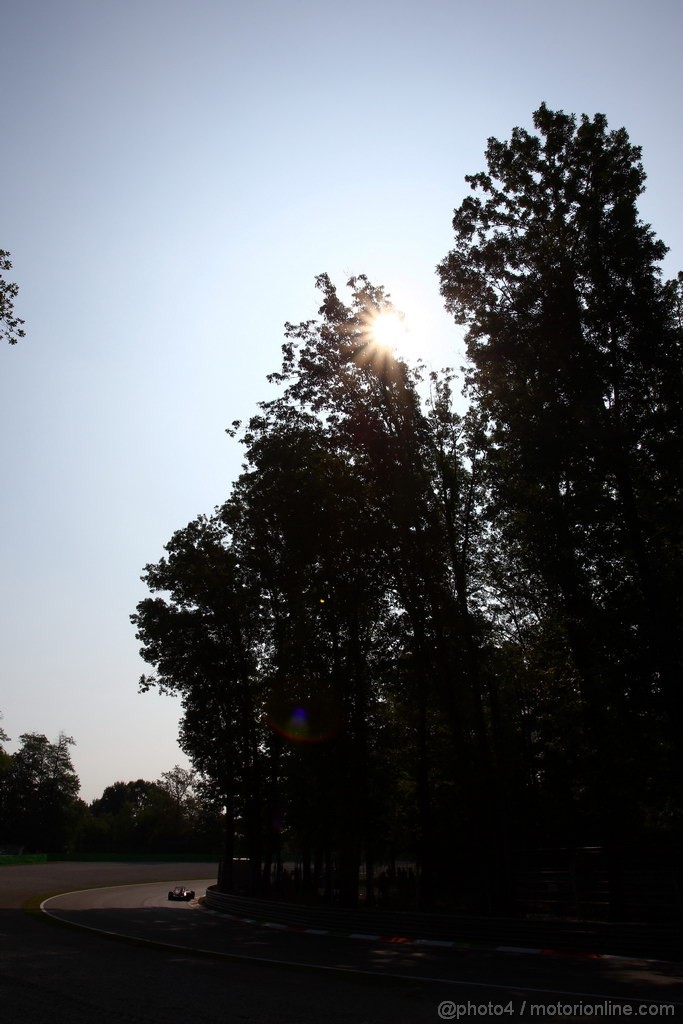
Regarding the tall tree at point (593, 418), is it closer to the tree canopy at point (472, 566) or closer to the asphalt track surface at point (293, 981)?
the tree canopy at point (472, 566)

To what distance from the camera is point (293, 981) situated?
11797 mm

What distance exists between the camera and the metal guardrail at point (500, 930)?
13344 millimetres

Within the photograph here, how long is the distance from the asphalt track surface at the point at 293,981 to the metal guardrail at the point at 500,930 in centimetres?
49

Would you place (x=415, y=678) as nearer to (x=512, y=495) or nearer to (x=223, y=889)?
(x=512, y=495)

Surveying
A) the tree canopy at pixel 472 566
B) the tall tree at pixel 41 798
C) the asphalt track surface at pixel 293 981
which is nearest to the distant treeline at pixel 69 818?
the tall tree at pixel 41 798

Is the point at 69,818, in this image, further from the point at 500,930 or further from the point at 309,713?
the point at 500,930

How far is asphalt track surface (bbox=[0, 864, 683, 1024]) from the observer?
9.09 m

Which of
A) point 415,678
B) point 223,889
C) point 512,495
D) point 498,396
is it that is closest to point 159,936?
point 415,678

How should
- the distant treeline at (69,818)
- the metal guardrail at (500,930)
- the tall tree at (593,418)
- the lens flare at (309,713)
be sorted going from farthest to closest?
the distant treeline at (69,818), the lens flare at (309,713), the tall tree at (593,418), the metal guardrail at (500,930)

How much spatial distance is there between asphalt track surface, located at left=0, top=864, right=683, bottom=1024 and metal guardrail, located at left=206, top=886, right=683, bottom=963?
1.59 feet

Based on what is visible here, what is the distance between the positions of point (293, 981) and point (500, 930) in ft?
19.5

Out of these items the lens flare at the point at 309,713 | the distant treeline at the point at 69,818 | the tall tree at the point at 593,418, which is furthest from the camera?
the distant treeline at the point at 69,818

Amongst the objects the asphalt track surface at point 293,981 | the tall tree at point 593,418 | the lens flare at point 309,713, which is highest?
the tall tree at point 593,418

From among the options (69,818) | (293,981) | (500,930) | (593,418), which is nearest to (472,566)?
(593,418)
